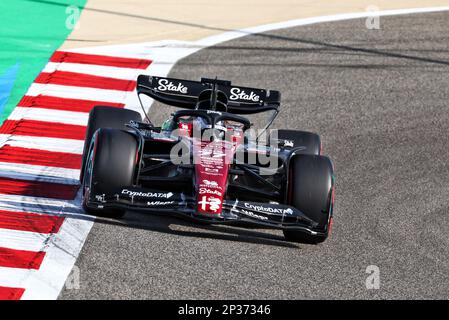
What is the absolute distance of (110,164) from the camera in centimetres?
933

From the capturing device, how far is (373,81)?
15648mm

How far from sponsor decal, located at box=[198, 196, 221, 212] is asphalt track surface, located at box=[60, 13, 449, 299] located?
0.39 metres

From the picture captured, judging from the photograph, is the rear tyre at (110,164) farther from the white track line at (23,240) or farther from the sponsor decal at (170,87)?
the sponsor decal at (170,87)

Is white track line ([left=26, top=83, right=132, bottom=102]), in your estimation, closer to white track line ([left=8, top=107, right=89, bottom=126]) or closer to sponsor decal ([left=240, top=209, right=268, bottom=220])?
white track line ([left=8, top=107, right=89, bottom=126])

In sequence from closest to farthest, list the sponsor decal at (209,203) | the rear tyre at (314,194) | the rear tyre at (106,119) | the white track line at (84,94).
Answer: the white track line at (84,94) < the sponsor decal at (209,203) < the rear tyre at (314,194) < the rear tyre at (106,119)

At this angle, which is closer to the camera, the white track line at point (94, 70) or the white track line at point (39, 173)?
the white track line at point (39, 173)

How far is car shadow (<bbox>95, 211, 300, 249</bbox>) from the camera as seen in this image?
9.58 meters

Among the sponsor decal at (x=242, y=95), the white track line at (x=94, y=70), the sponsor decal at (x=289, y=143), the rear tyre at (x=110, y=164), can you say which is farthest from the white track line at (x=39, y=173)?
the white track line at (x=94, y=70)

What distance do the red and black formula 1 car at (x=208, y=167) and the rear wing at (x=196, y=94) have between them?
1cm

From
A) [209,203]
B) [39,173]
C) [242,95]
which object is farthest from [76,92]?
[209,203]

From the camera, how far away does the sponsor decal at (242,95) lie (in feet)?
36.1

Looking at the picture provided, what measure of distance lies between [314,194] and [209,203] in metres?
1.00

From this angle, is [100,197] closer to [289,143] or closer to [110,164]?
[110,164]

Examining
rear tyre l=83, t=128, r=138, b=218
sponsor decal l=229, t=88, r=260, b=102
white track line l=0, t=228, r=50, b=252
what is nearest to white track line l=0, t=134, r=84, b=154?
sponsor decal l=229, t=88, r=260, b=102
